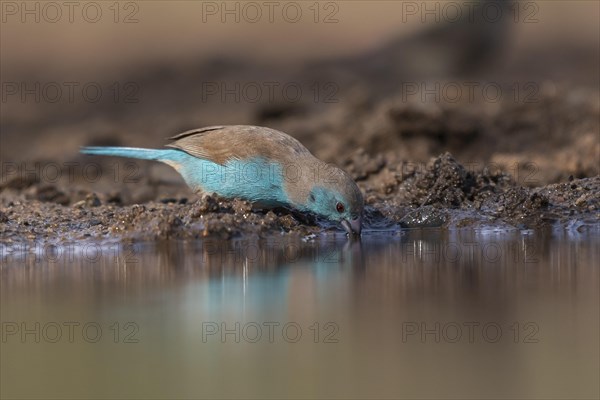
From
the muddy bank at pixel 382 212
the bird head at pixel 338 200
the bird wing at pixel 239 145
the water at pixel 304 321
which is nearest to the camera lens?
the water at pixel 304 321

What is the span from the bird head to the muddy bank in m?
0.31

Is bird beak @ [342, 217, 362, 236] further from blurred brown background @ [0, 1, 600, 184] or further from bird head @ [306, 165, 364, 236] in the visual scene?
blurred brown background @ [0, 1, 600, 184]

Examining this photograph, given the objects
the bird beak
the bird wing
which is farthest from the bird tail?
the bird beak

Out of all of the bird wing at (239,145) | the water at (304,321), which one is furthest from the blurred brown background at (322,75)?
the water at (304,321)

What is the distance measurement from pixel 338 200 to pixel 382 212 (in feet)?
3.09

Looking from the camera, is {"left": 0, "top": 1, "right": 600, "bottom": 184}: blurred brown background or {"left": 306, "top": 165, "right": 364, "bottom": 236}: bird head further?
{"left": 0, "top": 1, "right": 600, "bottom": 184}: blurred brown background

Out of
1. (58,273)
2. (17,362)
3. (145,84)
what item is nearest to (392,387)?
(17,362)

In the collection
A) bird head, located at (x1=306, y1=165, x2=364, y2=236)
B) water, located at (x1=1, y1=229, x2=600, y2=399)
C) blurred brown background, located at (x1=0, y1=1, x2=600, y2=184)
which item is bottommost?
water, located at (x1=1, y1=229, x2=600, y2=399)

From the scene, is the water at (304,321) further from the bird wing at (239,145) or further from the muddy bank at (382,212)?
the bird wing at (239,145)

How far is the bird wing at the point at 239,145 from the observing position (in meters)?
8.87

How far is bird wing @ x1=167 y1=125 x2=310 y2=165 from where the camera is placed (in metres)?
8.87

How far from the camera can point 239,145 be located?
29.4ft

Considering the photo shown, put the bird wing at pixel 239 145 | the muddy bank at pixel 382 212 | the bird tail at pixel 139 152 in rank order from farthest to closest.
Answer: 1. the bird tail at pixel 139 152
2. the bird wing at pixel 239 145
3. the muddy bank at pixel 382 212

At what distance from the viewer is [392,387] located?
4938 millimetres
